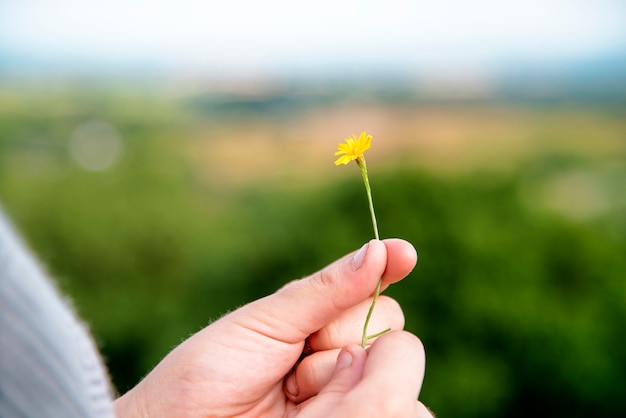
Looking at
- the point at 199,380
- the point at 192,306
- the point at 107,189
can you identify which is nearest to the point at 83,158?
the point at 107,189

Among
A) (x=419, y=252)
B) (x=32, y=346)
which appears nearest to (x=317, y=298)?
(x=32, y=346)

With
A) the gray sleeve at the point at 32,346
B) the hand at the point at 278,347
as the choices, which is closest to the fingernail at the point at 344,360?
the hand at the point at 278,347

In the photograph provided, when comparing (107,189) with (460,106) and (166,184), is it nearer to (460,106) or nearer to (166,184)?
(166,184)

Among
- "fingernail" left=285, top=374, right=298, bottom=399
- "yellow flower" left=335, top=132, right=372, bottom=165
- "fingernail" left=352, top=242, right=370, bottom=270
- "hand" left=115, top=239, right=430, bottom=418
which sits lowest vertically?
"fingernail" left=285, top=374, right=298, bottom=399

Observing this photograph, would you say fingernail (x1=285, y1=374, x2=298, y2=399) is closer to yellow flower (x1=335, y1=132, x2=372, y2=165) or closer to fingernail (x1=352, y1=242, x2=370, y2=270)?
fingernail (x1=352, y1=242, x2=370, y2=270)

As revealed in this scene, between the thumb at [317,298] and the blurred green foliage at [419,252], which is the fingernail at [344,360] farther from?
the blurred green foliage at [419,252]

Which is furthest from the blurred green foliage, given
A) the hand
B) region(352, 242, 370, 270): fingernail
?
region(352, 242, 370, 270): fingernail
